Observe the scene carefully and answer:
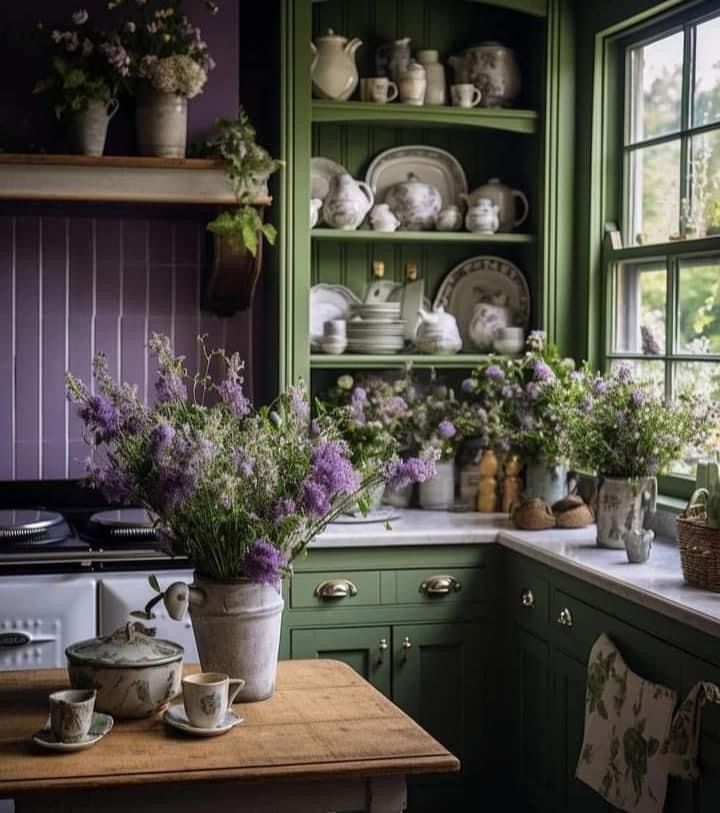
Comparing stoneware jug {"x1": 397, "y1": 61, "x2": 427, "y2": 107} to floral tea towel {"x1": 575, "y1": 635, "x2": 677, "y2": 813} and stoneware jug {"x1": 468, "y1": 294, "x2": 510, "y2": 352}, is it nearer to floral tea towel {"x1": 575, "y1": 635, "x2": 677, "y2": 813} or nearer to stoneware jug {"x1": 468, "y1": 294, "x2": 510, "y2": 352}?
stoneware jug {"x1": 468, "y1": 294, "x2": 510, "y2": 352}

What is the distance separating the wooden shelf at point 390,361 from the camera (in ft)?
14.4

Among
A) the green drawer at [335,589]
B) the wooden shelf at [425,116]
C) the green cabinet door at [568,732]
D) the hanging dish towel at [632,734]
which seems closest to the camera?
the hanging dish towel at [632,734]

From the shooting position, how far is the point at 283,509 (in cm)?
227

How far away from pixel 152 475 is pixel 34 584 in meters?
1.58

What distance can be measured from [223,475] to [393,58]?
2.65 metres

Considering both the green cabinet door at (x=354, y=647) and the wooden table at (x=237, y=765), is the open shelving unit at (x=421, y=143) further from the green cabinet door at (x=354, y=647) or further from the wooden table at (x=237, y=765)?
the wooden table at (x=237, y=765)

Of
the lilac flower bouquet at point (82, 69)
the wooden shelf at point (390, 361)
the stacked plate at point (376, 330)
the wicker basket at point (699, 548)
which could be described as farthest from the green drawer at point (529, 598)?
the lilac flower bouquet at point (82, 69)

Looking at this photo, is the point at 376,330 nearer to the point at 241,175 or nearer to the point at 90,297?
the point at 241,175

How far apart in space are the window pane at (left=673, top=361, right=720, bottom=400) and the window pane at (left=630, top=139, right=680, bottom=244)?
16.4 inches

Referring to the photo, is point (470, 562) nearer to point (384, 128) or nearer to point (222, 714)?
point (384, 128)

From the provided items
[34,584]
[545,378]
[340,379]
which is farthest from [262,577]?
[340,379]

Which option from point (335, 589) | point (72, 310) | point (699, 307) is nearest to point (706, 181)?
point (699, 307)

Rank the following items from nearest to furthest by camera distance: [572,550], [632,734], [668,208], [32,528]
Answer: [632,734] < [572,550] < [32,528] < [668,208]

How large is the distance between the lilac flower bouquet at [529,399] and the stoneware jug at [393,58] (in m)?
1.00
